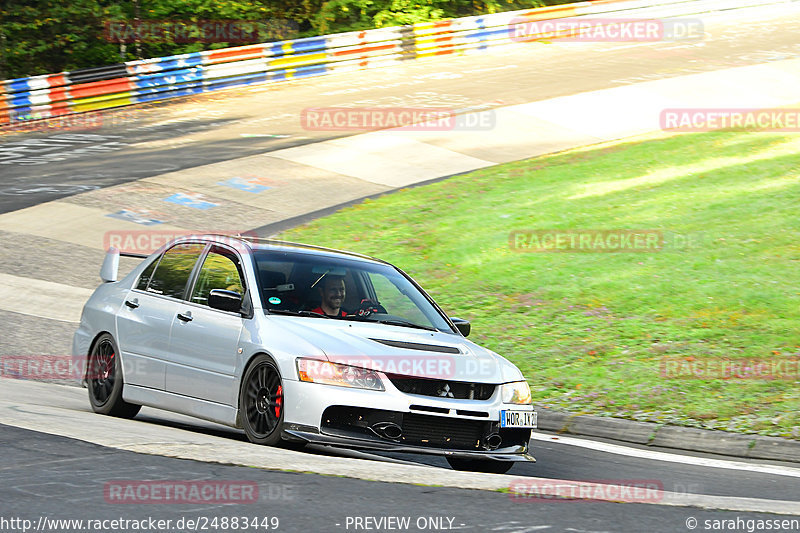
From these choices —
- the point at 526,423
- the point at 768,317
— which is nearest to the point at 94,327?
the point at 526,423

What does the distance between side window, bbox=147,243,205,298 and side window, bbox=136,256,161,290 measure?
3.0 inches

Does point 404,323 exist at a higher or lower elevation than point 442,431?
higher

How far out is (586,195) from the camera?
18281 millimetres

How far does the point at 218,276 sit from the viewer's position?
27.2 feet

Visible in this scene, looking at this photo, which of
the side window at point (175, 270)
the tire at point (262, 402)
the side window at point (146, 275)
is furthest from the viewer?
the side window at point (146, 275)

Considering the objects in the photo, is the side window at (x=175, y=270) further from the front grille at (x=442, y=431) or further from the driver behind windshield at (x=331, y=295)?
the front grille at (x=442, y=431)

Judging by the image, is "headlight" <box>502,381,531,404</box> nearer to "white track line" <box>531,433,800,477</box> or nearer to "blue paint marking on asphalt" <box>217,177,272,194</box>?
"white track line" <box>531,433,800,477</box>

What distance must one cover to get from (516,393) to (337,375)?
133 centimetres

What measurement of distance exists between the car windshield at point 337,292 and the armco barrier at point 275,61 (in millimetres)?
22517

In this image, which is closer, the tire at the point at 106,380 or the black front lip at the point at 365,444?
the black front lip at the point at 365,444

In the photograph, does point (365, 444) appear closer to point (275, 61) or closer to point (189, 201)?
point (189, 201)

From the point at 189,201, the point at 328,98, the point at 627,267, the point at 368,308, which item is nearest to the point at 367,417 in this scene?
the point at 368,308

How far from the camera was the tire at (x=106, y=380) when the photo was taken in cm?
883

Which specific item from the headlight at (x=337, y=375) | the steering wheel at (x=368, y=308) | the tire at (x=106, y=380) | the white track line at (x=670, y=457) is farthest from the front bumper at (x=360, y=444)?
the tire at (x=106, y=380)
